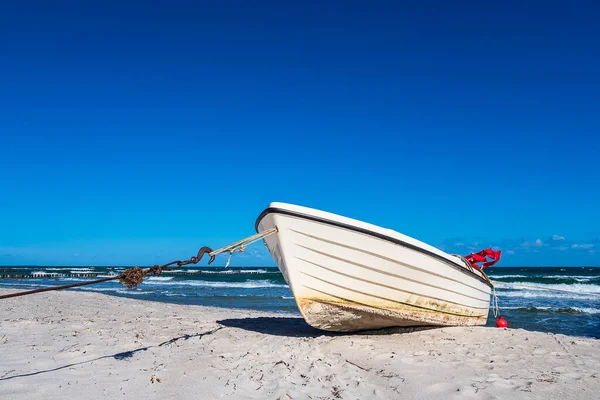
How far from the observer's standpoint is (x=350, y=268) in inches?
226

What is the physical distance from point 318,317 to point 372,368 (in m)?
1.38

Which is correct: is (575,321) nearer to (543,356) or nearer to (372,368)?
(543,356)

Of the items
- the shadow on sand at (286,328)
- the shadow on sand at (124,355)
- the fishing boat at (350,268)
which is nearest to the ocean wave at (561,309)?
the shadow on sand at (286,328)

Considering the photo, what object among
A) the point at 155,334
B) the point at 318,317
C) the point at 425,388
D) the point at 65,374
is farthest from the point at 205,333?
the point at 425,388

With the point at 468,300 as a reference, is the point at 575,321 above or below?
below

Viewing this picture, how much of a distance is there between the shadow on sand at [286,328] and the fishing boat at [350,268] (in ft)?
1.76

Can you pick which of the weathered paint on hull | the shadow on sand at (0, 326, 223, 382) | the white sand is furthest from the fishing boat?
the shadow on sand at (0, 326, 223, 382)

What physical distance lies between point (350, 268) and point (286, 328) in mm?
2649

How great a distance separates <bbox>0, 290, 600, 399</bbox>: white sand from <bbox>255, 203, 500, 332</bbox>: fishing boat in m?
0.43

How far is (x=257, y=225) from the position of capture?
6.32 m

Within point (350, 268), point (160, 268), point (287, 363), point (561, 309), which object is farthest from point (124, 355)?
point (561, 309)

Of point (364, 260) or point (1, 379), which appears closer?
point (1, 379)

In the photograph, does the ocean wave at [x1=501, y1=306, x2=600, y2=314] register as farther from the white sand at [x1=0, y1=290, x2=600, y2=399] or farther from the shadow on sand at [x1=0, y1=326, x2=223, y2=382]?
the shadow on sand at [x1=0, y1=326, x2=223, y2=382]

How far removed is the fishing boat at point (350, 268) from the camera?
5590 millimetres
